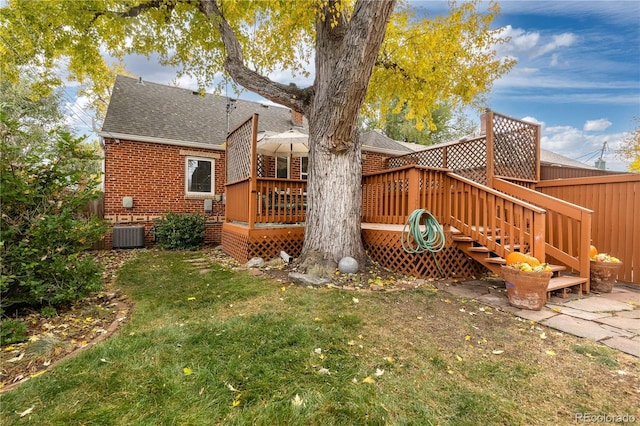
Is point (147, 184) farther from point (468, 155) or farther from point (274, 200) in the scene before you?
point (468, 155)

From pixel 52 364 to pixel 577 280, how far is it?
610 cm

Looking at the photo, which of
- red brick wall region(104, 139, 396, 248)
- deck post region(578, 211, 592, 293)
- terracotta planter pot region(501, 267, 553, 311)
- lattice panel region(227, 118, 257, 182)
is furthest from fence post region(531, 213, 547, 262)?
red brick wall region(104, 139, 396, 248)

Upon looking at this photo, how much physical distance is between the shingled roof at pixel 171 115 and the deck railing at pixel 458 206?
6808 mm

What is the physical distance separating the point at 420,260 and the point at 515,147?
14.0 feet

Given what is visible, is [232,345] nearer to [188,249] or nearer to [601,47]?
[188,249]

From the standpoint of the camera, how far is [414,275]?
4.83 metres

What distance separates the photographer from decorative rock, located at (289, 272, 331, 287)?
4.38m

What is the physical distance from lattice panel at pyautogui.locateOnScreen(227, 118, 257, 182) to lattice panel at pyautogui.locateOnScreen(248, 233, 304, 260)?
1.49 meters

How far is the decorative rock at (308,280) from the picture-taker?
438cm

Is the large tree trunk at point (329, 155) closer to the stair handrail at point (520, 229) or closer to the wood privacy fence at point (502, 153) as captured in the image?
the stair handrail at point (520, 229)

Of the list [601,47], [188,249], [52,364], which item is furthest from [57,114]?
[601,47]

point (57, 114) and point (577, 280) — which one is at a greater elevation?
point (57, 114)

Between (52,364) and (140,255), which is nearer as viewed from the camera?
(52,364)

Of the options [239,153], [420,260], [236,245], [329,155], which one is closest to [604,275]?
[420,260]
